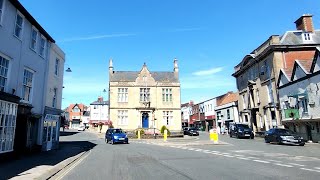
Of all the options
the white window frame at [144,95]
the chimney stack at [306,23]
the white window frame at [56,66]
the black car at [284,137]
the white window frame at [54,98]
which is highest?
the chimney stack at [306,23]

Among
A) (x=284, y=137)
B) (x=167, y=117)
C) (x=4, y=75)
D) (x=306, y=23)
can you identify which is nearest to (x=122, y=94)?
(x=167, y=117)

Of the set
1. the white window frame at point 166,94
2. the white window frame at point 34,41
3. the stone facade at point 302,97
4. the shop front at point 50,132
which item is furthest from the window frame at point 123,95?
the white window frame at point 34,41

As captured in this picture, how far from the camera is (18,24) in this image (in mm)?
16141

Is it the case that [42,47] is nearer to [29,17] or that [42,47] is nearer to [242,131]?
[29,17]

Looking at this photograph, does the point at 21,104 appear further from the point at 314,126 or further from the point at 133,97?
the point at 133,97

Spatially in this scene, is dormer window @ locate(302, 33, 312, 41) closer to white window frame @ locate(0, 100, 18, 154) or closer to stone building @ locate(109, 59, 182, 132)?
stone building @ locate(109, 59, 182, 132)

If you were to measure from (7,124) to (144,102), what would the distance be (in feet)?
124

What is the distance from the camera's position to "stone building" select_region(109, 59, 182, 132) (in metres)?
50.5

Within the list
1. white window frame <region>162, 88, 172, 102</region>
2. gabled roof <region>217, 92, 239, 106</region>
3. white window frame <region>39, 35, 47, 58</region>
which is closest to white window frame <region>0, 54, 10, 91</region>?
white window frame <region>39, 35, 47, 58</region>

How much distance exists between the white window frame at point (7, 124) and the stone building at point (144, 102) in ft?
119

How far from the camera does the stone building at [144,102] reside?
50.5 metres

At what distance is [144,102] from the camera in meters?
51.0

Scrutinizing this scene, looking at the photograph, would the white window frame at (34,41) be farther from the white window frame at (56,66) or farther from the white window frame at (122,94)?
the white window frame at (122,94)

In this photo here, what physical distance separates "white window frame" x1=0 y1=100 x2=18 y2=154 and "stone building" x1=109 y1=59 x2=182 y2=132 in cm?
3624
